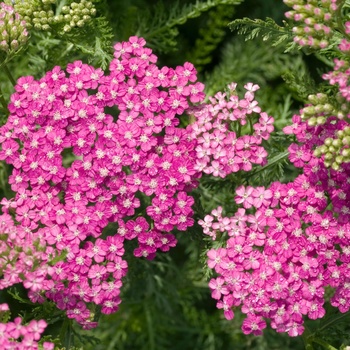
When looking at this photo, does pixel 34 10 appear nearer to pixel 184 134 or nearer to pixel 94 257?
pixel 184 134

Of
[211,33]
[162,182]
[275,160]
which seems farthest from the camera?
[211,33]

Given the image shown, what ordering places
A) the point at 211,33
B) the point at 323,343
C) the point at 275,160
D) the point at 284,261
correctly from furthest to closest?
the point at 211,33, the point at 275,160, the point at 323,343, the point at 284,261

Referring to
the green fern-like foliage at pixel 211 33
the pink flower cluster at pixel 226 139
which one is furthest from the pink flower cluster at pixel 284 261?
the green fern-like foliage at pixel 211 33

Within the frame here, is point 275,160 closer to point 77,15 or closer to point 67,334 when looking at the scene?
point 77,15

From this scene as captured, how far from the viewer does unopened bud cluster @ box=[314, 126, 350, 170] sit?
13.4 feet

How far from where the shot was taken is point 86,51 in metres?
4.69

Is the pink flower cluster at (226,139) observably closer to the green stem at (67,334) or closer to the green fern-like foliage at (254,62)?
the green stem at (67,334)

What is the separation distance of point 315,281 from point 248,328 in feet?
1.57

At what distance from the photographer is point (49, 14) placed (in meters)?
4.70

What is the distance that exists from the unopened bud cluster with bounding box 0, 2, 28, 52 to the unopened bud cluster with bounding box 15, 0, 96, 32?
80mm

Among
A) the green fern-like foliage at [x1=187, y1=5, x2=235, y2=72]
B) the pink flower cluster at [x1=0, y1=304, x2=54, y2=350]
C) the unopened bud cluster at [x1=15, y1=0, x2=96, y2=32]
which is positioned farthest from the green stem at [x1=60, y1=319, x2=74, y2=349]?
the green fern-like foliage at [x1=187, y1=5, x2=235, y2=72]

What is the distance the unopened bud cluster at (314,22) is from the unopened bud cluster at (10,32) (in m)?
1.63

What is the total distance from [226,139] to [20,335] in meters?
1.64

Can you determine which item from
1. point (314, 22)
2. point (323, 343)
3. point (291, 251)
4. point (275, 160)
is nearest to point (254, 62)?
point (275, 160)
